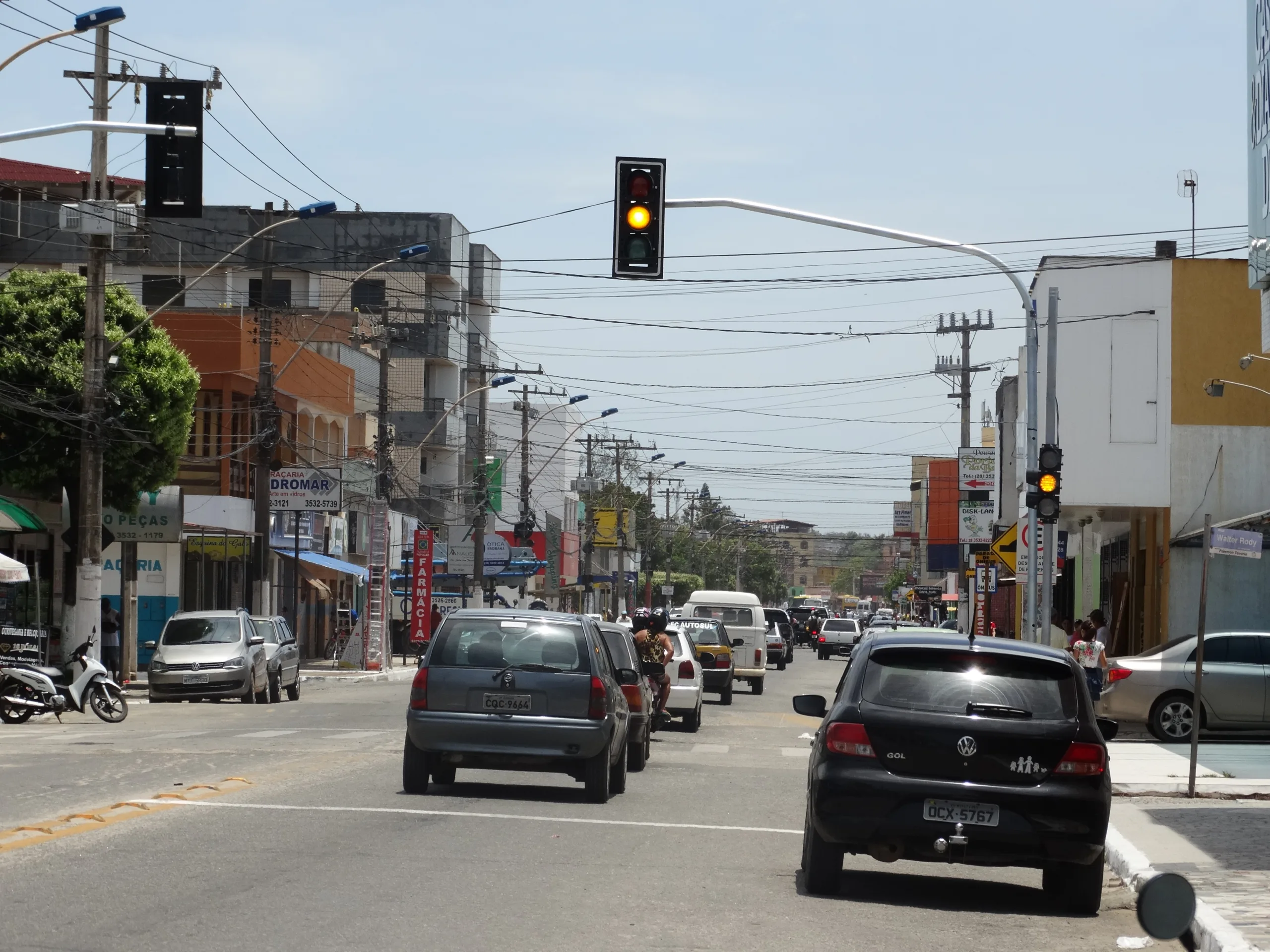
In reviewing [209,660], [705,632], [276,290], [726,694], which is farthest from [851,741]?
[276,290]

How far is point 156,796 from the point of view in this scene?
14.5 meters

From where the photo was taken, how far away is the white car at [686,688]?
85.7ft

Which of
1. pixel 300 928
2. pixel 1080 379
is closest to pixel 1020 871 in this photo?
pixel 300 928

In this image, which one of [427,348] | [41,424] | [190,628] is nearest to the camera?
[190,628]

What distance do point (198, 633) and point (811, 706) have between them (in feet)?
74.3

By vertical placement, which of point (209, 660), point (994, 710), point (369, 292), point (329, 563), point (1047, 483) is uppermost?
point (369, 292)

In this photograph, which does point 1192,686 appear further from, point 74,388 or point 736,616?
point 74,388

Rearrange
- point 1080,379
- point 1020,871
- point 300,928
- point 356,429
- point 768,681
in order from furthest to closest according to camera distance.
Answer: point 356,429 < point 768,681 < point 1080,379 < point 1020,871 < point 300,928

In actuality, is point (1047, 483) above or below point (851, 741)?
above

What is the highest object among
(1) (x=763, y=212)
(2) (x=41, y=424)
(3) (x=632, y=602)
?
(1) (x=763, y=212)

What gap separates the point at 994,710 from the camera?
10.2 m

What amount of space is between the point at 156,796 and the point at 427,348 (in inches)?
2706

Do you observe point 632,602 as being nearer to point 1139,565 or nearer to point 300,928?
point 1139,565

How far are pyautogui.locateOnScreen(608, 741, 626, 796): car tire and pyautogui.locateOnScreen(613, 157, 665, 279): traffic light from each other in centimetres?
567
